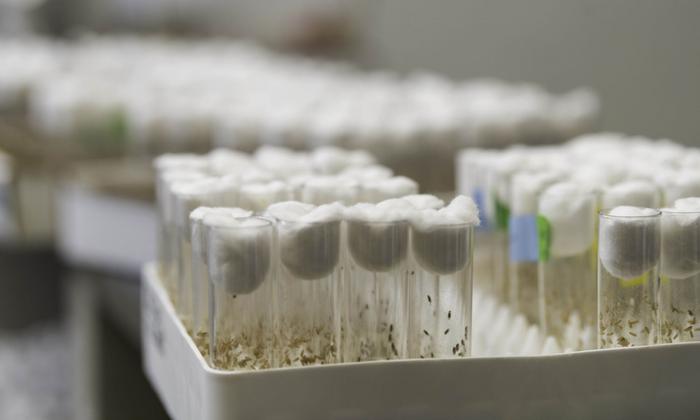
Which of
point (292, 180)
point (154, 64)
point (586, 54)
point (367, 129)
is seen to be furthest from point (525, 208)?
point (154, 64)

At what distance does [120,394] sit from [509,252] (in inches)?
55.4

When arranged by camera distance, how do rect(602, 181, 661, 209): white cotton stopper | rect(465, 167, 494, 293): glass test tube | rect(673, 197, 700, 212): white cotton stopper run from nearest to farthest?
1. rect(673, 197, 700, 212): white cotton stopper
2. rect(602, 181, 661, 209): white cotton stopper
3. rect(465, 167, 494, 293): glass test tube

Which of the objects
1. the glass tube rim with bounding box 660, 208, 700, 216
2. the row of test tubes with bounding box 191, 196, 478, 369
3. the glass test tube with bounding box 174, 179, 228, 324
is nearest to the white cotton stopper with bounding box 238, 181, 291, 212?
the glass test tube with bounding box 174, 179, 228, 324

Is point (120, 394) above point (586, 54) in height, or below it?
below

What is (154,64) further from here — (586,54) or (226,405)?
(226,405)

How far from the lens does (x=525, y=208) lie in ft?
4.26

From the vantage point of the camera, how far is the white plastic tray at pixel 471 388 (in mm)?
1002

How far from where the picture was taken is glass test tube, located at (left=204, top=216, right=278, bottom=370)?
3.42 ft

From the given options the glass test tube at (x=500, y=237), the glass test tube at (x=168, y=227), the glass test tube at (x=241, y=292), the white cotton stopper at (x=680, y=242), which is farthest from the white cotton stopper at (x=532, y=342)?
the glass test tube at (x=168, y=227)

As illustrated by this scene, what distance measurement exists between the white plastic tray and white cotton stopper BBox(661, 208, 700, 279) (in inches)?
3.3

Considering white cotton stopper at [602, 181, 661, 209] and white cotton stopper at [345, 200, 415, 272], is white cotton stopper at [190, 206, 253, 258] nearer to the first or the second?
white cotton stopper at [345, 200, 415, 272]

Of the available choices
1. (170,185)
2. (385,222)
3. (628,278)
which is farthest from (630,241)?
(170,185)

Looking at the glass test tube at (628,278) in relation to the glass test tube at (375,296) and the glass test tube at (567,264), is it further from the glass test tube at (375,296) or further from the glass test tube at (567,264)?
the glass test tube at (375,296)

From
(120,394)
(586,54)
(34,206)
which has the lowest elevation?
(120,394)
